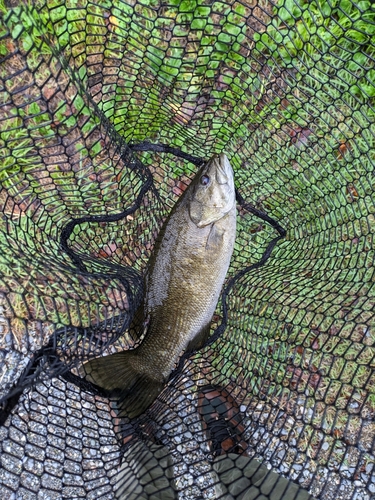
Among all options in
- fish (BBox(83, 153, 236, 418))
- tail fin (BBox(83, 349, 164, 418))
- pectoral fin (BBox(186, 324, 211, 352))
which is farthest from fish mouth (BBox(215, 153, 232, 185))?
tail fin (BBox(83, 349, 164, 418))

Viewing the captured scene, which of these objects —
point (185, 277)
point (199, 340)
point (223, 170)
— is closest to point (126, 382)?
point (199, 340)

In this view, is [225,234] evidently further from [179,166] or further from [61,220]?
[61,220]

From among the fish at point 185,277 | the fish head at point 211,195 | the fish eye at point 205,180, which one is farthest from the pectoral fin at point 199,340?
the fish eye at point 205,180

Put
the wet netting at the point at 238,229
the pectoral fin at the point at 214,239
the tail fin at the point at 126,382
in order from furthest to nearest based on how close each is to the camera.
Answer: the pectoral fin at the point at 214,239 < the wet netting at the point at 238,229 < the tail fin at the point at 126,382

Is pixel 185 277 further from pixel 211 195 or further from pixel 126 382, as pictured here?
pixel 126 382

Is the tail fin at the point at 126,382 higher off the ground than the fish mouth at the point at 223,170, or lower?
lower

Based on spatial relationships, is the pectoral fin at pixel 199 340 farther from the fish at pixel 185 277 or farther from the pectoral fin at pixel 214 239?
the pectoral fin at pixel 214 239

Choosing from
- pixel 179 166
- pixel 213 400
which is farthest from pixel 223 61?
pixel 213 400
